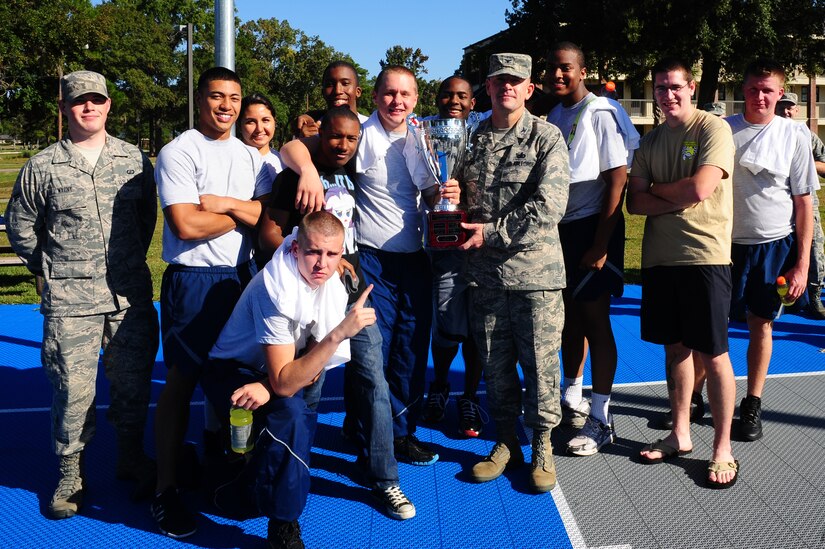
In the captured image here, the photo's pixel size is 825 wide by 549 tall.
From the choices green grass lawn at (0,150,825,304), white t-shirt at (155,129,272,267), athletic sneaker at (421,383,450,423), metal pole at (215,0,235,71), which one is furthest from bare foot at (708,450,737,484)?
green grass lawn at (0,150,825,304)

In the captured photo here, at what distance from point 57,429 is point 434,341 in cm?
212

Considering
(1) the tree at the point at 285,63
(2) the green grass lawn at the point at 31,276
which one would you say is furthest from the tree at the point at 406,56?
(2) the green grass lawn at the point at 31,276

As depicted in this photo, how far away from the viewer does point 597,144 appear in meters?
3.87

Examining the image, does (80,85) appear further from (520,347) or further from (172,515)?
(520,347)

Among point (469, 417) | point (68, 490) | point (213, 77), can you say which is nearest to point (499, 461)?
point (469, 417)

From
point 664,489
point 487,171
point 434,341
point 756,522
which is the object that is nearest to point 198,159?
point 487,171

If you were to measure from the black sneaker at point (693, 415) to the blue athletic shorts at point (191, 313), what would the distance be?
2682mm

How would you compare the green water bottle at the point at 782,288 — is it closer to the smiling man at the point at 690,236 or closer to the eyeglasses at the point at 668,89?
the smiling man at the point at 690,236

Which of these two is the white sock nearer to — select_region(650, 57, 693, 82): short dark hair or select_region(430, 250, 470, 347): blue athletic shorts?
select_region(430, 250, 470, 347): blue athletic shorts

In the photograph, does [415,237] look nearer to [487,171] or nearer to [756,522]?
[487,171]

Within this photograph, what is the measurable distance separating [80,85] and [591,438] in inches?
125

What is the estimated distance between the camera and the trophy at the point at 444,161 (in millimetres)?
3475

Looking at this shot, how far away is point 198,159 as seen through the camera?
339cm

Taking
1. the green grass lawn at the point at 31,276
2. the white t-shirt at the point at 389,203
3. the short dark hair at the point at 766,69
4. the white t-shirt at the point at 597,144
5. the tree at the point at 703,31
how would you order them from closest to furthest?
the white t-shirt at the point at 389,203 < the white t-shirt at the point at 597,144 < the short dark hair at the point at 766,69 < the green grass lawn at the point at 31,276 < the tree at the point at 703,31
